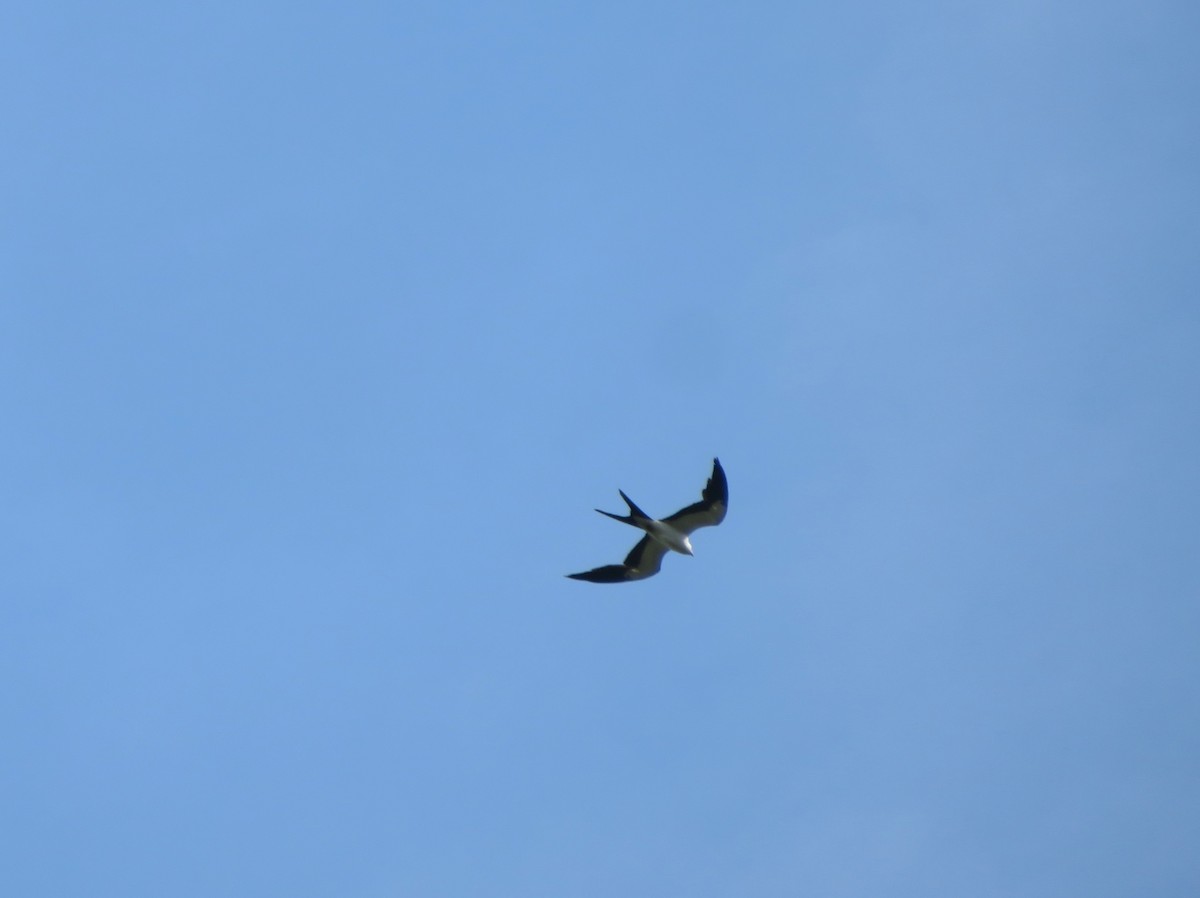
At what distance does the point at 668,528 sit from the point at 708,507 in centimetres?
92

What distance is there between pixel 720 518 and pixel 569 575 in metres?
3.44

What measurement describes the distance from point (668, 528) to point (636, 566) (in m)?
1.50

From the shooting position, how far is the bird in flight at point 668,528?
28641 millimetres

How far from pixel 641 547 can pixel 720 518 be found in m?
1.75

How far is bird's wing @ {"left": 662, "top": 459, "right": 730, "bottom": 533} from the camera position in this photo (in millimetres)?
28781

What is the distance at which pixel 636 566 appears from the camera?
98.0ft

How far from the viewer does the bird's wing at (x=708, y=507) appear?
28781 millimetres

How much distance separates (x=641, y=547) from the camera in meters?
29.5

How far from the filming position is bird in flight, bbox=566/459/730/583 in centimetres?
2864

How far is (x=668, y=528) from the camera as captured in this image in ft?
94.5

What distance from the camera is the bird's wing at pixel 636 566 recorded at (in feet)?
96.8

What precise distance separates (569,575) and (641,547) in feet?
6.26

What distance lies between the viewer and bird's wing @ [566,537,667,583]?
96.8ft

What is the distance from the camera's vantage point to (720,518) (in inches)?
1158
